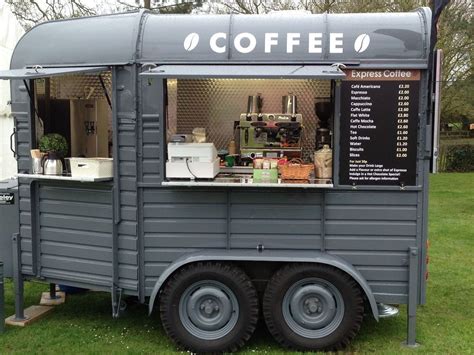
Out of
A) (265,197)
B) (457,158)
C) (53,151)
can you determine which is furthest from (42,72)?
(457,158)

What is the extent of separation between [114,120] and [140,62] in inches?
19.7

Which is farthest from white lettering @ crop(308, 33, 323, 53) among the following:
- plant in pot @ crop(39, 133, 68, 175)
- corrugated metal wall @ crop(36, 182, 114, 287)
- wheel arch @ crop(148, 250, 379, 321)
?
plant in pot @ crop(39, 133, 68, 175)

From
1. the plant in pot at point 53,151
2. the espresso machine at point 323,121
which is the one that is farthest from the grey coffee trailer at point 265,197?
the espresso machine at point 323,121

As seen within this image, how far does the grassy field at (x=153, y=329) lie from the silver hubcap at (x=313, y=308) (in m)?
0.30

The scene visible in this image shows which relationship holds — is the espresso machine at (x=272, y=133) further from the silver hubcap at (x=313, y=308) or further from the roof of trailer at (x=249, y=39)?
the silver hubcap at (x=313, y=308)

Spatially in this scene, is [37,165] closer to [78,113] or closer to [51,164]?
[51,164]

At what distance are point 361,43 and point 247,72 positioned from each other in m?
0.93

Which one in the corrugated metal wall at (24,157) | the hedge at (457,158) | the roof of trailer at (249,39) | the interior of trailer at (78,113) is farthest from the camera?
the hedge at (457,158)

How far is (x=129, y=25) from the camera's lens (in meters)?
4.46

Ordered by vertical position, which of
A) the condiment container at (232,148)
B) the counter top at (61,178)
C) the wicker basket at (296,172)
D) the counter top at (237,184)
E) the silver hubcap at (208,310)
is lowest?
the silver hubcap at (208,310)

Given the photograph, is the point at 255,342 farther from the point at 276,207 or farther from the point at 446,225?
the point at 446,225

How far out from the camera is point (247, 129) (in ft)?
17.2

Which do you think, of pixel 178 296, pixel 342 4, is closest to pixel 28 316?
pixel 178 296

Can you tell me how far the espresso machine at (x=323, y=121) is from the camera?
15.9ft
